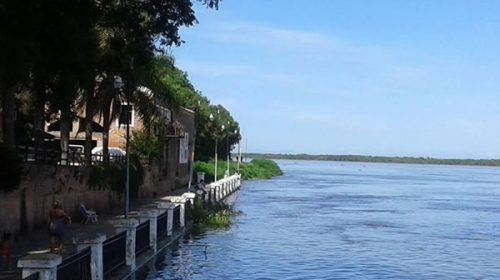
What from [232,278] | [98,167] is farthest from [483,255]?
[98,167]

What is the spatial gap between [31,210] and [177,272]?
5.25 meters

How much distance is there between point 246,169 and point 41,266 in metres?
111

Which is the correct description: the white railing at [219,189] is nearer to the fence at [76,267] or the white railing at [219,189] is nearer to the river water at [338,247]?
the river water at [338,247]

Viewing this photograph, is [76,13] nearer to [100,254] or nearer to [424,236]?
[100,254]

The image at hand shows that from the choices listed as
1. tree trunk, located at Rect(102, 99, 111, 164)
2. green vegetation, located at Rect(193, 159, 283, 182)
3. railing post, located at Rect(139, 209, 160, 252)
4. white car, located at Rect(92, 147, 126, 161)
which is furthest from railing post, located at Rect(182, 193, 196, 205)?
green vegetation, located at Rect(193, 159, 283, 182)

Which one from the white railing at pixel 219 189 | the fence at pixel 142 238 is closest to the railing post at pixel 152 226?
the fence at pixel 142 238

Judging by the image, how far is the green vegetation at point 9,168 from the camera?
21500 millimetres

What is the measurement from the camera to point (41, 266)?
483 inches

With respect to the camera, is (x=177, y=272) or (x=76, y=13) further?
(x=177, y=272)

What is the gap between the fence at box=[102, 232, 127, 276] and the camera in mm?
18234

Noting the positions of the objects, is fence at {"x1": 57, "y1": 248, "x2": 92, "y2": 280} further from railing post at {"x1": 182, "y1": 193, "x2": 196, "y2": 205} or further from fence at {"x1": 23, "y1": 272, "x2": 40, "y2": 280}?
railing post at {"x1": 182, "y1": 193, "x2": 196, "y2": 205}

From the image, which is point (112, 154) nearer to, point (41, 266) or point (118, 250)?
point (118, 250)

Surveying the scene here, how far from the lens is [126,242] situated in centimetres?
2075

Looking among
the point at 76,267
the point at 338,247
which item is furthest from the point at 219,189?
the point at 76,267
